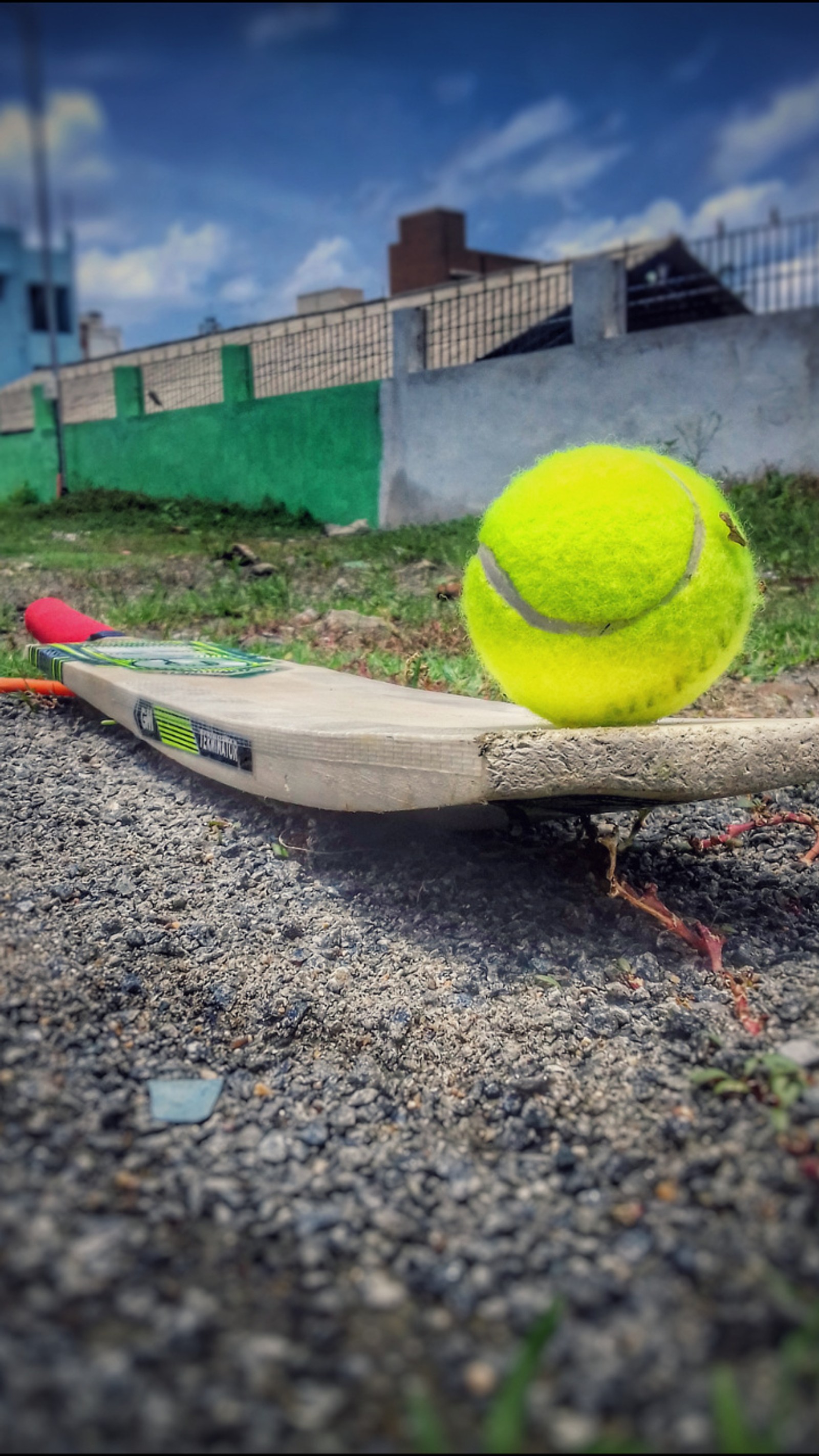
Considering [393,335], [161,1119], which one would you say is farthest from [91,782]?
[393,335]

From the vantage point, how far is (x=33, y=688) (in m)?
3.06

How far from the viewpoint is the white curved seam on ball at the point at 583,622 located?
162cm

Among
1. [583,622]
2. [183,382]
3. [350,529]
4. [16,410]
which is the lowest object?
[583,622]

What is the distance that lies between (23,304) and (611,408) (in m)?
21.4

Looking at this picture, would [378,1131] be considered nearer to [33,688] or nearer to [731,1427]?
[731,1427]

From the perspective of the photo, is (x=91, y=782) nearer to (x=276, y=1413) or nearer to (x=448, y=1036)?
(x=448, y=1036)

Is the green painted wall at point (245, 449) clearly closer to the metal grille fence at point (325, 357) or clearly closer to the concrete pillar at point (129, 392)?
the concrete pillar at point (129, 392)

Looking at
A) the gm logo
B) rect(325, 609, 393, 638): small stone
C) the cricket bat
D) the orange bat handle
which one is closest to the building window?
rect(325, 609, 393, 638): small stone

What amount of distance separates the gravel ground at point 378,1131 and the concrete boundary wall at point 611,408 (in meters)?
4.84

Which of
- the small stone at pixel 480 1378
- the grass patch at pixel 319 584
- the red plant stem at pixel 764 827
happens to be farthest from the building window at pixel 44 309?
the small stone at pixel 480 1378

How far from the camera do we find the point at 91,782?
101 inches

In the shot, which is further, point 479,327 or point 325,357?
point 325,357

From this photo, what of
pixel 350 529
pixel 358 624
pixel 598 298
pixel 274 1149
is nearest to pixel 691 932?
pixel 274 1149

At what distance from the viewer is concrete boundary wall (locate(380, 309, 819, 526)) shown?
753cm
